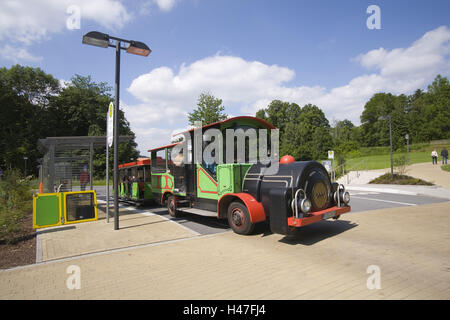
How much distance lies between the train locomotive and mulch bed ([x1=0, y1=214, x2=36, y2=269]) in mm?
3841

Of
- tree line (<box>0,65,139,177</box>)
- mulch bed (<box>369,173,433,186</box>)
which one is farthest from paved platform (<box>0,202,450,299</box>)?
tree line (<box>0,65,139,177</box>)

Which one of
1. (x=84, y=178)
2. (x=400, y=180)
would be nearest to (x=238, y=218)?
(x=84, y=178)

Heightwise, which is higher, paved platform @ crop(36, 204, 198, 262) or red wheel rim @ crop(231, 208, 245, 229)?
red wheel rim @ crop(231, 208, 245, 229)

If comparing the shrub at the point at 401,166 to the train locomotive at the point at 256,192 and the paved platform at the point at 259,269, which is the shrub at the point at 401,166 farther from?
the train locomotive at the point at 256,192

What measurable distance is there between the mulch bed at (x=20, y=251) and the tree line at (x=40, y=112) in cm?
2790

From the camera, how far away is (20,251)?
5.46m

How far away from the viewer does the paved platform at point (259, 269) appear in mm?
3320

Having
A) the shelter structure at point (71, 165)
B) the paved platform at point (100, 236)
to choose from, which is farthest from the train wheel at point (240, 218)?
the shelter structure at point (71, 165)

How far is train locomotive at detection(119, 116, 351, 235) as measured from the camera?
517 centimetres

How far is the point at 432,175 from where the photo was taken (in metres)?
19.9

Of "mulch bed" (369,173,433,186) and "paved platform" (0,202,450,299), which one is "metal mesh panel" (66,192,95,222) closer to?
"paved platform" (0,202,450,299)

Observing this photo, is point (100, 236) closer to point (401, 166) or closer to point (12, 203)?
point (12, 203)
